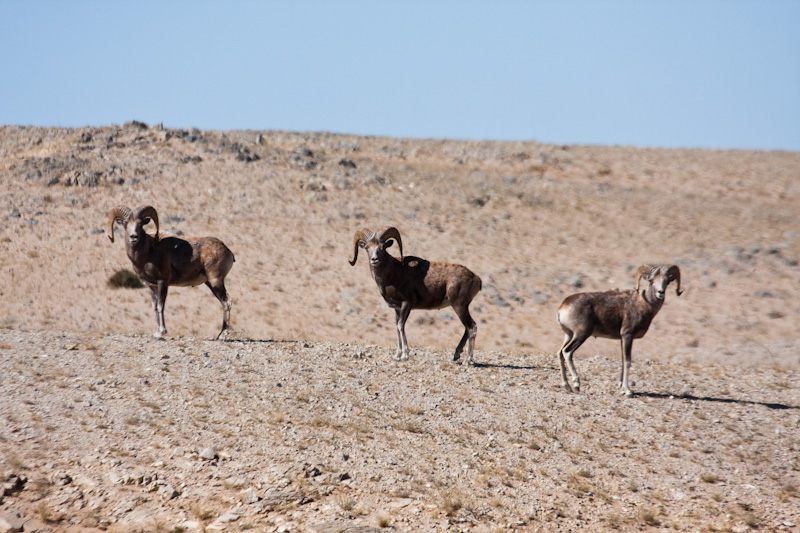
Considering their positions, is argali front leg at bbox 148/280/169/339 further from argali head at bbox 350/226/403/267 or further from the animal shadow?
the animal shadow

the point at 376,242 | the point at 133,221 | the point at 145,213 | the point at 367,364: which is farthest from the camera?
the point at 145,213

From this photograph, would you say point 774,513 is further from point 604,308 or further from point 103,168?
point 103,168

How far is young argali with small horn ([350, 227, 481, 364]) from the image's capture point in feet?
61.8

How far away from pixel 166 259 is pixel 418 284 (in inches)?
246

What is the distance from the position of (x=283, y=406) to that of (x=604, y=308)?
7187 mm

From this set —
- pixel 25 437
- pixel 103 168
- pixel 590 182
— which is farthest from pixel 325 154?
pixel 25 437

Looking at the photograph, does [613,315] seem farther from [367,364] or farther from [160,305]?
[160,305]

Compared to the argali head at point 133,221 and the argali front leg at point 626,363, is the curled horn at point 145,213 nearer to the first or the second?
the argali head at point 133,221

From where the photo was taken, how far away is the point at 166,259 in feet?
65.3

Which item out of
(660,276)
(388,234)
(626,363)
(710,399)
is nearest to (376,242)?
(388,234)

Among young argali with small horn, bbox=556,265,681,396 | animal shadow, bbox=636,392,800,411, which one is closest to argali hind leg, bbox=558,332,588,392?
young argali with small horn, bbox=556,265,681,396

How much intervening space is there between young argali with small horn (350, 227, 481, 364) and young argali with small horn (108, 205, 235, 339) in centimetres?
366

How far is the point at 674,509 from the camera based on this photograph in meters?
12.5

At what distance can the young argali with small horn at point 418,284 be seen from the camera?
18.8 meters
